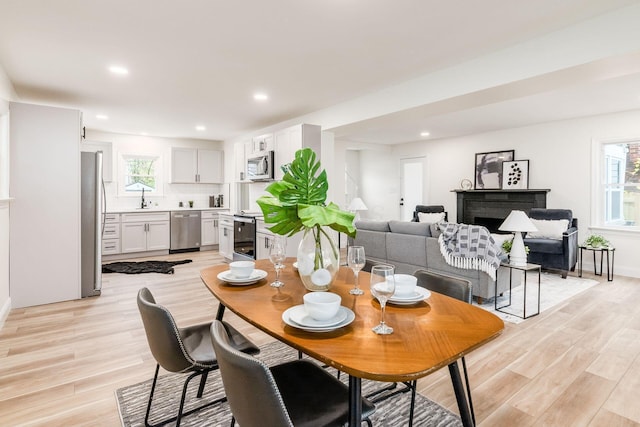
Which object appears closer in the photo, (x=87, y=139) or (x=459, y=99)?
(x=459, y=99)

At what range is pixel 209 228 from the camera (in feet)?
24.3

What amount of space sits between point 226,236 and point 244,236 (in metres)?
0.80

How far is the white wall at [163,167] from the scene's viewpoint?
6.89 m

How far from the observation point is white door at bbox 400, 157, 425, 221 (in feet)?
27.0

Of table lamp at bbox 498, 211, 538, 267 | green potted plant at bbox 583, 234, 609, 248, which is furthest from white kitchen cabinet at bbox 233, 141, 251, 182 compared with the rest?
green potted plant at bbox 583, 234, 609, 248

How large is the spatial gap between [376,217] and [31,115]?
22.9 ft

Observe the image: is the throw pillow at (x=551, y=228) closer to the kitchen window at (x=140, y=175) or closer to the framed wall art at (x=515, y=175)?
the framed wall art at (x=515, y=175)

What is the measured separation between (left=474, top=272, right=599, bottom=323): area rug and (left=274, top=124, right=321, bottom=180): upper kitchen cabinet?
2936mm

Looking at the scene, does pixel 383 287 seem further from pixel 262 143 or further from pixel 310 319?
pixel 262 143

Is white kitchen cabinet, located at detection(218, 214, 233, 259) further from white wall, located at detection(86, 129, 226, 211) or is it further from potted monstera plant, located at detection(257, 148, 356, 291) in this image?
potted monstera plant, located at detection(257, 148, 356, 291)

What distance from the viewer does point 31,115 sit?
3721 mm

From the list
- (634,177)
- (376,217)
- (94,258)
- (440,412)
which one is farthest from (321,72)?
(376,217)

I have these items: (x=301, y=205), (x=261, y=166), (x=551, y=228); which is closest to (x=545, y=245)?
(x=551, y=228)

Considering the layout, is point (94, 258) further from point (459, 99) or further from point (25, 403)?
point (459, 99)
